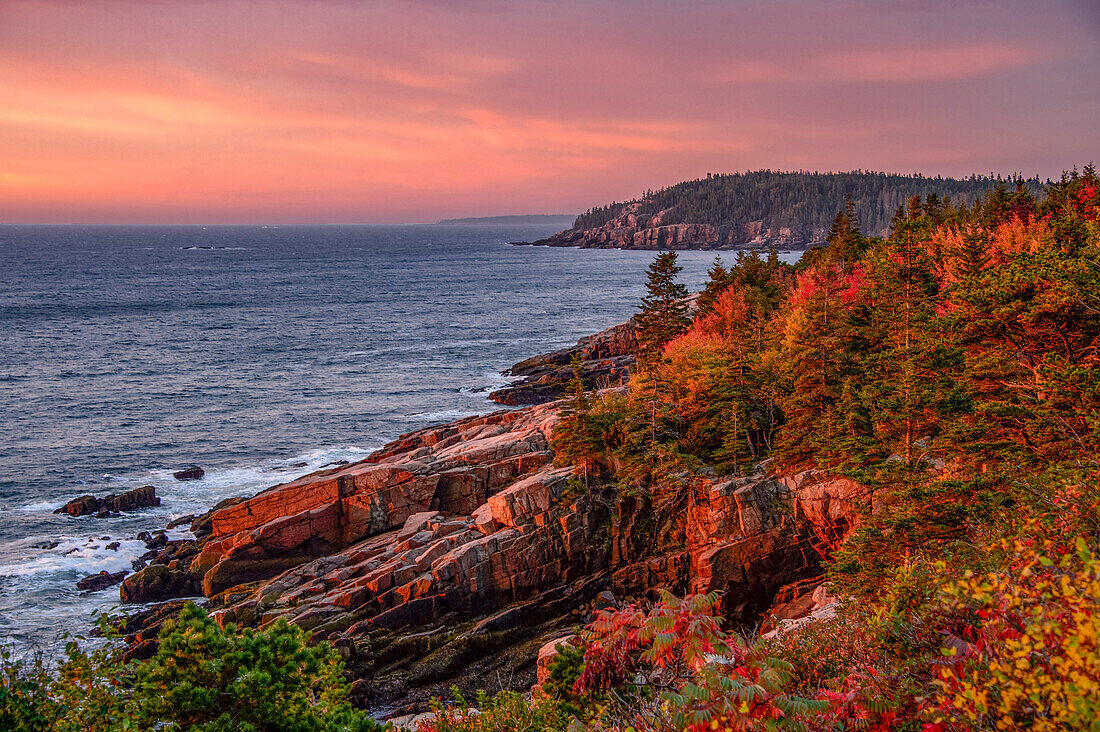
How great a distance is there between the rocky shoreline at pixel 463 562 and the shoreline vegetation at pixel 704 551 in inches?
5.5

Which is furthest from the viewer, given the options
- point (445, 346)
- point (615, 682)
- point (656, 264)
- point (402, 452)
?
point (445, 346)

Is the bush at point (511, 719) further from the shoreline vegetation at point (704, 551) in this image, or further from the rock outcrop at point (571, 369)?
the rock outcrop at point (571, 369)

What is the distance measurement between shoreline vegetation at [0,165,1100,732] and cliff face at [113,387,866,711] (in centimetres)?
12

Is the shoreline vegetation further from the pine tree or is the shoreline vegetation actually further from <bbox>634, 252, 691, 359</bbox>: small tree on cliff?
the pine tree

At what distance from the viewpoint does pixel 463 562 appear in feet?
96.6

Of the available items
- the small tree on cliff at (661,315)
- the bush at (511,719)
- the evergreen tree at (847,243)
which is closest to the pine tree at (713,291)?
the small tree on cliff at (661,315)

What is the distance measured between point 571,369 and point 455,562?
42618 mm

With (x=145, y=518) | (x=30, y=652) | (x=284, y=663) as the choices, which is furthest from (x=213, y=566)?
(x=284, y=663)

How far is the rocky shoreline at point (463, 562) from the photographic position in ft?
89.3

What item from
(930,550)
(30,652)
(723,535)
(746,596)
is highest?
(930,550)

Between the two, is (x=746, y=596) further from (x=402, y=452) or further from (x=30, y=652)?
(x=30, y=652)

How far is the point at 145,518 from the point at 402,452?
54.7 ft

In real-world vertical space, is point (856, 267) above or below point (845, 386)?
above

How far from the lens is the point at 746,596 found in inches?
1164
